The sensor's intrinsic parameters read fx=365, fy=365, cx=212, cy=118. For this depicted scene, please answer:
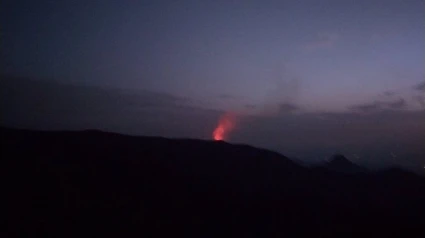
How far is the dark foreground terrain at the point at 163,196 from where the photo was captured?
2758 cm

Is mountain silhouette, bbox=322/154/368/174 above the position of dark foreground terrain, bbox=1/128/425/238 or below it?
above

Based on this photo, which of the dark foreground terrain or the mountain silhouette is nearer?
the dark foreground terrain

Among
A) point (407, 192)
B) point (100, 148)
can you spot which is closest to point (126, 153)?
point (100, 148)

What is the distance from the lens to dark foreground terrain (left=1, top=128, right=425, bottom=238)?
90.5 ft

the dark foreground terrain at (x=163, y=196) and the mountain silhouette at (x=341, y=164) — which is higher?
the mountain silhouette at (x=341, y=164)

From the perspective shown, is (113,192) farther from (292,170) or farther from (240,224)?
(292,170)

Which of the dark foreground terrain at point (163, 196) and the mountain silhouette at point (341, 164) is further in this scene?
the mountain silhouette at point (341, 164)

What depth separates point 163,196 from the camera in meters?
34.8

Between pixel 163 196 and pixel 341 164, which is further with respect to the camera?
pixel 341 164

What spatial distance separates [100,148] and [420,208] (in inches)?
1761

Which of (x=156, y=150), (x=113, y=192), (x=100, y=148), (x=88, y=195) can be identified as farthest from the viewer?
(x=156, y=150)

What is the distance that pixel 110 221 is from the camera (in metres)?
28.0

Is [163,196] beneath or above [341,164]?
beneath

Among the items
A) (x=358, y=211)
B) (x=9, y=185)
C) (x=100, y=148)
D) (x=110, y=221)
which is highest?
(x=100, y=148)
